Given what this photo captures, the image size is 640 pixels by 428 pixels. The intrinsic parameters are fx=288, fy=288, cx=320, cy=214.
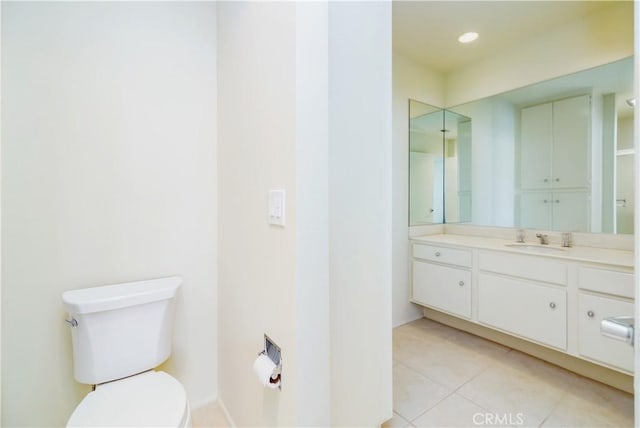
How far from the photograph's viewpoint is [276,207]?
1014 mm

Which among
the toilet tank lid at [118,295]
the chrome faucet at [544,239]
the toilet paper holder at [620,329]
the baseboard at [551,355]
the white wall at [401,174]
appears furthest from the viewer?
the white wall at [401,174]

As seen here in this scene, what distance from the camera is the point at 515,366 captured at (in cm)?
201

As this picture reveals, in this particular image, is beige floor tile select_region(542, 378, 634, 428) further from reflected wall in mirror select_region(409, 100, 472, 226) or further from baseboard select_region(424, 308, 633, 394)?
reflected wall in mirror select_region(409, 100, 472, 226)

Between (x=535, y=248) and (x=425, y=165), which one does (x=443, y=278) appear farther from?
(x=425, y=165)

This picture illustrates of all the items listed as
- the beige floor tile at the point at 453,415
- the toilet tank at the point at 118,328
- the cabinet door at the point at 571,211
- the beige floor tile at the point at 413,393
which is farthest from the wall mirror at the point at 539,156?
the toilet tank at the point at 118,328

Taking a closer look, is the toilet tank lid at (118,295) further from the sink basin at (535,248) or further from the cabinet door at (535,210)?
the cabinet door at (535,210)

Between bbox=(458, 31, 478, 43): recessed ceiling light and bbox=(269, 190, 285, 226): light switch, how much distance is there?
2.31 metres

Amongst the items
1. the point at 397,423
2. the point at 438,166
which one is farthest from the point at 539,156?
the point at 397,423

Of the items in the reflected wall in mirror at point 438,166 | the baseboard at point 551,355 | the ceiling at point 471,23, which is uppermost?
the ceiling at point 471,23

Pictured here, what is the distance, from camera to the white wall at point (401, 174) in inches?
104

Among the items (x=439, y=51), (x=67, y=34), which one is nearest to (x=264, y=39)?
(x=67, y=34)

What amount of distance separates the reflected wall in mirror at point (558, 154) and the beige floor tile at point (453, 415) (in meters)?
1.56

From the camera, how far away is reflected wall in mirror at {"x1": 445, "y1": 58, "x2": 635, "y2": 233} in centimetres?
196

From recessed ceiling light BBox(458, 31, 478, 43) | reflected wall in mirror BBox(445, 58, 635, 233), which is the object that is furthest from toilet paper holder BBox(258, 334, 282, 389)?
recessed ceiling light BBox(458, 31, 478, 43)
